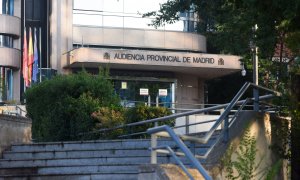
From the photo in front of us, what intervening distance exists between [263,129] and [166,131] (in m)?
3.32

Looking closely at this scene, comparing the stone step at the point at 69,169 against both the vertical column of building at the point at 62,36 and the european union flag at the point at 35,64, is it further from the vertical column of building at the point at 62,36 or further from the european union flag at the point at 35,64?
the vertical column of building at the point at 62,36

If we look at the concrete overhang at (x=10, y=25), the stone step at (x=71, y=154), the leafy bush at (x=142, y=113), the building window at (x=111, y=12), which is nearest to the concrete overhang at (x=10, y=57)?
the concrete overhang at (x=10, y=25)

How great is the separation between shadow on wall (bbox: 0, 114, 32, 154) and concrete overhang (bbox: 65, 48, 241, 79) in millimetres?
24878

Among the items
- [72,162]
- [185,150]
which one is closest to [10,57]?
[72,162]

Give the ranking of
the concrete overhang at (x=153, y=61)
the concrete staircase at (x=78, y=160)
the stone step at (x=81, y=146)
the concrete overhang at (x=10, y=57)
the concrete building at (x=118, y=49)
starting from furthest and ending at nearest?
the concrete overhang at (x=10, y=57) → the concrete building at (x=118, y=49) → the concrete overhang at (x=153, y=61) → the stone step at (x=81, y=146) → the concrete staircase at (x=78, y=160)

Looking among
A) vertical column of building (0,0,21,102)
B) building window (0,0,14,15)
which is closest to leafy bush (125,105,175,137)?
vertical column of building (0,0,21,102)

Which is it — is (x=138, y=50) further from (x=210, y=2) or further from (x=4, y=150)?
(x=4, y=150)

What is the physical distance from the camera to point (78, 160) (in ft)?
41.3

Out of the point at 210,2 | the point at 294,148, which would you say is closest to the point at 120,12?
the point at 210,2

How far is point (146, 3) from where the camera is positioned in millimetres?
43750

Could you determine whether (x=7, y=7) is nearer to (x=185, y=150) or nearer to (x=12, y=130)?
(x=12, y=130)

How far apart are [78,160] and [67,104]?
302 inches

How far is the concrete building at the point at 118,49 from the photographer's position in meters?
41.9

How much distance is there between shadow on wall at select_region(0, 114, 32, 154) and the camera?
13523 millimetres
